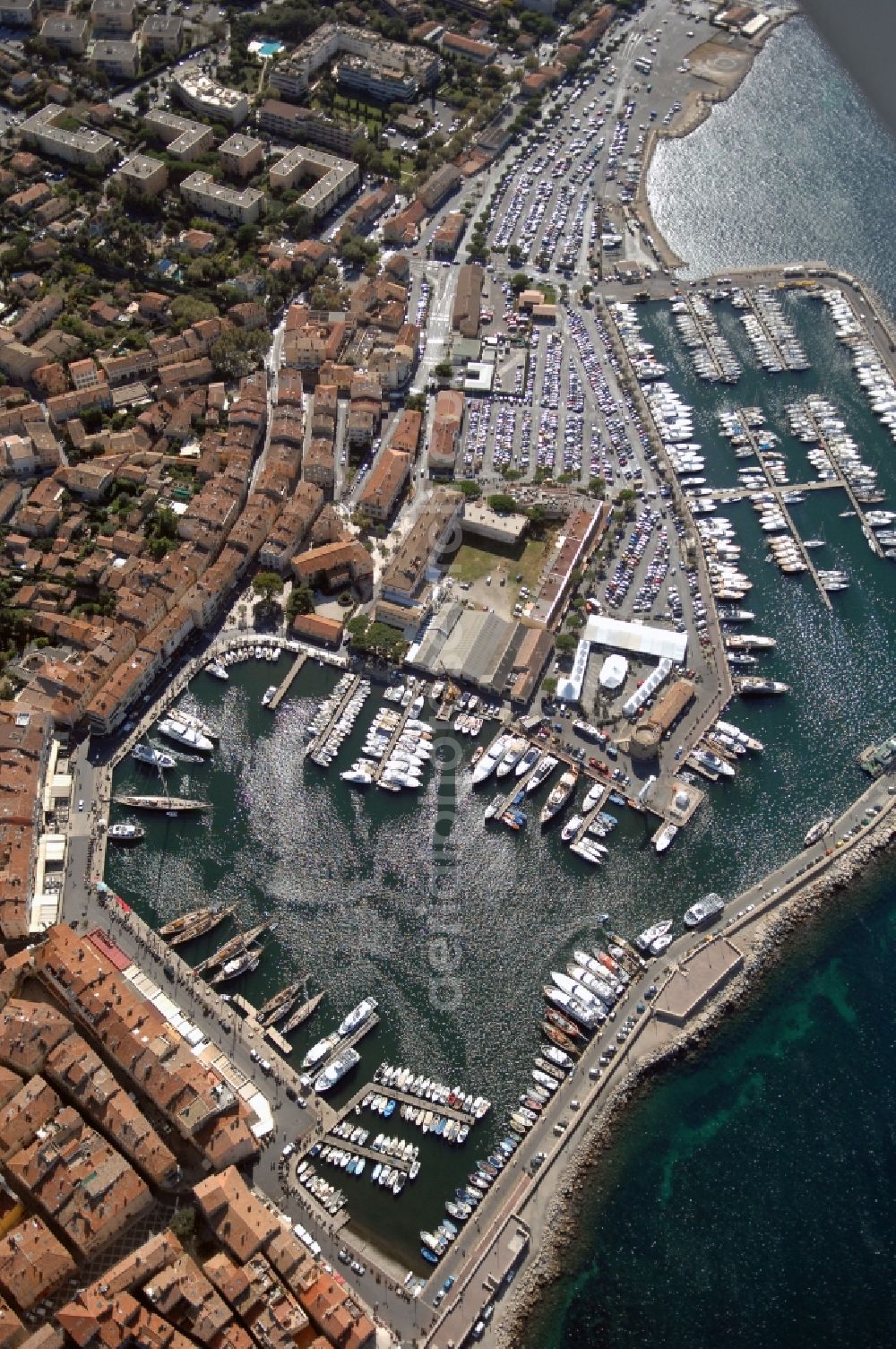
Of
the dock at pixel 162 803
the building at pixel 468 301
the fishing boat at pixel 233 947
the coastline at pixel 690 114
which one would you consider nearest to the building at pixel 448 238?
the building at pixel 468 301

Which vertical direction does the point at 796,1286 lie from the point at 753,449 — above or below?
below

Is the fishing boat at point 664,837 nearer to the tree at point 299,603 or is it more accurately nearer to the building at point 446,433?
the tree at point 299,603

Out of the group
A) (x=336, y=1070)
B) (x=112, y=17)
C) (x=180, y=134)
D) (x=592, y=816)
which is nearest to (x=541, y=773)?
(x=592, y=816)

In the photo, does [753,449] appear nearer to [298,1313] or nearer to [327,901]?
[327,901]

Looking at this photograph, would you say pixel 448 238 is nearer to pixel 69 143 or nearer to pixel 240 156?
pixel 240 156

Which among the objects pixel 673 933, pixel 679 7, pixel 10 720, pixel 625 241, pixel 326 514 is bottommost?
pixel 10 720

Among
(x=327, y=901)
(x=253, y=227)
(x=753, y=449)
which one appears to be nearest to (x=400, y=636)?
(x=327, y=901)

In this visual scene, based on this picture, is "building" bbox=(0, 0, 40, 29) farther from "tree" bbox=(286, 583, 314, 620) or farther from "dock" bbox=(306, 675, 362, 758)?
"dock" bbox=(306, 675, 362, 758)
